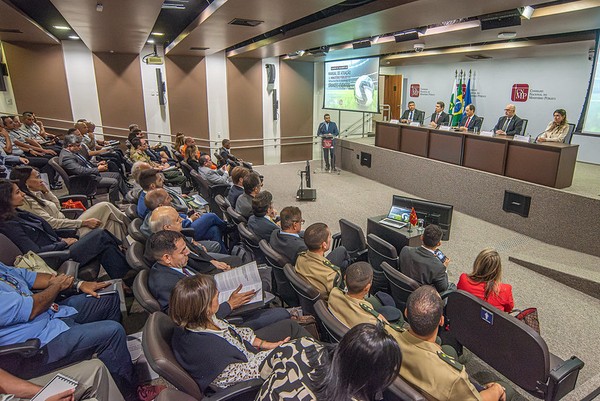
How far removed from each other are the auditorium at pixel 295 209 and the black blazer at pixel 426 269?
0.02 meters

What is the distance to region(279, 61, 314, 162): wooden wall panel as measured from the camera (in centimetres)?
1017

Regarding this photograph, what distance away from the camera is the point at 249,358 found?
70.9 inches

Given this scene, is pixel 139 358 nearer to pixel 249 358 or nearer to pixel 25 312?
A: pixel 25 312

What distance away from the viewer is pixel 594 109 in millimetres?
4648

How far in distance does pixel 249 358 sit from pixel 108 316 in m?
1.22

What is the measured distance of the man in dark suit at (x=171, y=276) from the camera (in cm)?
220

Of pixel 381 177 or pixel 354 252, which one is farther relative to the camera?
pixel 381 177

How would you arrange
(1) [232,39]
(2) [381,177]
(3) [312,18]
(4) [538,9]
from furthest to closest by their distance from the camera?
1. (2) [381,177]
2. (1) [232,39]
3. (3) [312,18]
4. (4) [538,9]

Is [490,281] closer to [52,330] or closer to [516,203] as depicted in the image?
[52,330]

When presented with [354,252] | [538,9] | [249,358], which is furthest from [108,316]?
[538,9]

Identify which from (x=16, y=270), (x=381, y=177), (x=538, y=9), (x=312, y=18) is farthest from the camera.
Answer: (x=381, y=177)

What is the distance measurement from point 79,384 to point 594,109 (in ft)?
19.4

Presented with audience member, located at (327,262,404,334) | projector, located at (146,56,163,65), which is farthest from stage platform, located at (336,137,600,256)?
projector, located at (146,56,163,65)

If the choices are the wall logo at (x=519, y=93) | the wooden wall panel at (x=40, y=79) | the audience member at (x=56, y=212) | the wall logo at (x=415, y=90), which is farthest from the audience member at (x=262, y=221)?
the wall logo at (x=415, y=90)
